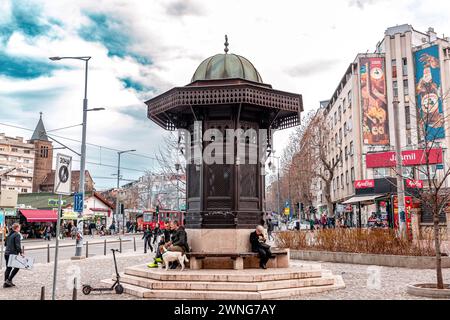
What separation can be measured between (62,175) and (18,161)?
336ft

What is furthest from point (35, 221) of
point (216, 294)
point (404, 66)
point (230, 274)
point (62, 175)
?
point (404, 66)

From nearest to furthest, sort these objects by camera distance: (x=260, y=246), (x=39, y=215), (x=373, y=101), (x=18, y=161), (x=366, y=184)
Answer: (x=260, y=246)
(x=366, y=184)
(x=39, y=215)
(x=373, y=101)
(x=18, y=161)

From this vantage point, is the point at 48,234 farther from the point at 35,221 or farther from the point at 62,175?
the point at 62,175

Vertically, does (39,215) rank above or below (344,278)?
above

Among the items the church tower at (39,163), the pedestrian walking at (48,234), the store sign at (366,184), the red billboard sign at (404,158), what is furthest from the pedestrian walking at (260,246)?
the church tower at (39,163)

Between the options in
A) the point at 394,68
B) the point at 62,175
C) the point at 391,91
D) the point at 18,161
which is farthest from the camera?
the point at 18,161

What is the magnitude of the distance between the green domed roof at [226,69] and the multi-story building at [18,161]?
9476cm

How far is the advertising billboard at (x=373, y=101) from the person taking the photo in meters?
47.4

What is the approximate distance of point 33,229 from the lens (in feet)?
157

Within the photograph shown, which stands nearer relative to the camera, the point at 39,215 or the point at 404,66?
the point at 39,215

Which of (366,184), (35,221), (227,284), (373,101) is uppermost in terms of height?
(373,101)

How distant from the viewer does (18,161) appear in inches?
3957

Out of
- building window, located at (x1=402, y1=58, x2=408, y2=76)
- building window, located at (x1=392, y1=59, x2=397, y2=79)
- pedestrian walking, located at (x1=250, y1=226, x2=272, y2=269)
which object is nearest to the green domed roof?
pedestrian walking, located at (x1=250, y1=226, x2=272, y2=269)

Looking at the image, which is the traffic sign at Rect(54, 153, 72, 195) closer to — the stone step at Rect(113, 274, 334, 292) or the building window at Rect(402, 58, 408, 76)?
the stone step at Rect(113, 274, 334, 292)
